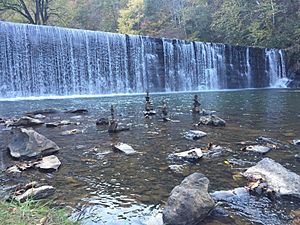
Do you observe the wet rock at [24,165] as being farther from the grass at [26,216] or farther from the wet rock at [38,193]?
the grass at [26,216]

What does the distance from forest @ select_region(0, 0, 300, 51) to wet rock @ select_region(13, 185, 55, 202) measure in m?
32.2

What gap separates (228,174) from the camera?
5.00 metres

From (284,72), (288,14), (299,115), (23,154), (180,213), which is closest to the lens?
(180,213)

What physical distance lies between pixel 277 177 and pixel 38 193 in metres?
3.08

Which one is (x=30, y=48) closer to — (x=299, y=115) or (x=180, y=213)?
(x=299, y=115)

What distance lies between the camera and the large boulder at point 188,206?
3379 mm

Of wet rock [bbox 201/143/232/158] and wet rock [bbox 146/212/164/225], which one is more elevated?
wet rock [bbox 201/143/232/158]

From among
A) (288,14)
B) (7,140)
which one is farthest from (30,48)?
(288,14)

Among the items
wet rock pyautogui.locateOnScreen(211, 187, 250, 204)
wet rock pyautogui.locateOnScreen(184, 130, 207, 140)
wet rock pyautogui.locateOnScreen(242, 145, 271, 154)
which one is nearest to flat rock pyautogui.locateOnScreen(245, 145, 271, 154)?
wet rock pyautogui.locateOnScreen(242, 145, 271, 154)

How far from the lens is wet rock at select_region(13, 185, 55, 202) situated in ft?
12.7

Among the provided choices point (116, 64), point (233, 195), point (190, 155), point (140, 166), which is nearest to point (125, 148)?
point (140, 166)

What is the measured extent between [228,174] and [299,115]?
7.61 meters

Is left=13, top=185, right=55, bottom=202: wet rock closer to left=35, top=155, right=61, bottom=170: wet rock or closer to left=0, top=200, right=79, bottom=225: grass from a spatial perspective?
left=0, top=200, right=79, bottom=225: grass

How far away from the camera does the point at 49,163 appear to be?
5.44m
